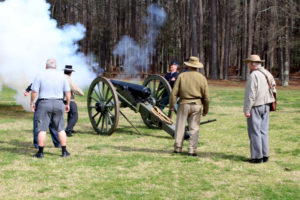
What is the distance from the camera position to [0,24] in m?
13.9

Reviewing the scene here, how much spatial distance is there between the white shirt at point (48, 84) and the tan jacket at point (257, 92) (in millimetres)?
3091

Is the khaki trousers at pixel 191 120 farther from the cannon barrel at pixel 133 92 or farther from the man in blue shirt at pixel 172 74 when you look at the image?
the man in blue shirt at pixel 172 74

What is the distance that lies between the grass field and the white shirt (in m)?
1.09

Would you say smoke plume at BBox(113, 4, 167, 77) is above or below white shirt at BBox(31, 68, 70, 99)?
above

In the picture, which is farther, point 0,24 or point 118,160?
point 0,24

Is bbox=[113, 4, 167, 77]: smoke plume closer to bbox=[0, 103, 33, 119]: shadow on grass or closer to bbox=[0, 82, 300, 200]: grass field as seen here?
bbox=[0, 103, 33, 119]: shadow on grass

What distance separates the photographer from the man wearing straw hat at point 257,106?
6.36 m

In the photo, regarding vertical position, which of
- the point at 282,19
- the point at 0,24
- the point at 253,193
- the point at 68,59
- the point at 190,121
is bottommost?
the point at 253,193

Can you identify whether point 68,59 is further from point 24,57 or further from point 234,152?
point 234,152

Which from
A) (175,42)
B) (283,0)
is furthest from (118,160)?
(175,42)

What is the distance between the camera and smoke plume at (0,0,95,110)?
544 inches

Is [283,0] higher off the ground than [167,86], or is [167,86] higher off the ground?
[283,0]

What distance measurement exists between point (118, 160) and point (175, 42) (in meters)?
36.2

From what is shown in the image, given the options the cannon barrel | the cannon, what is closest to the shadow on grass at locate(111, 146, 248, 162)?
the cannon
